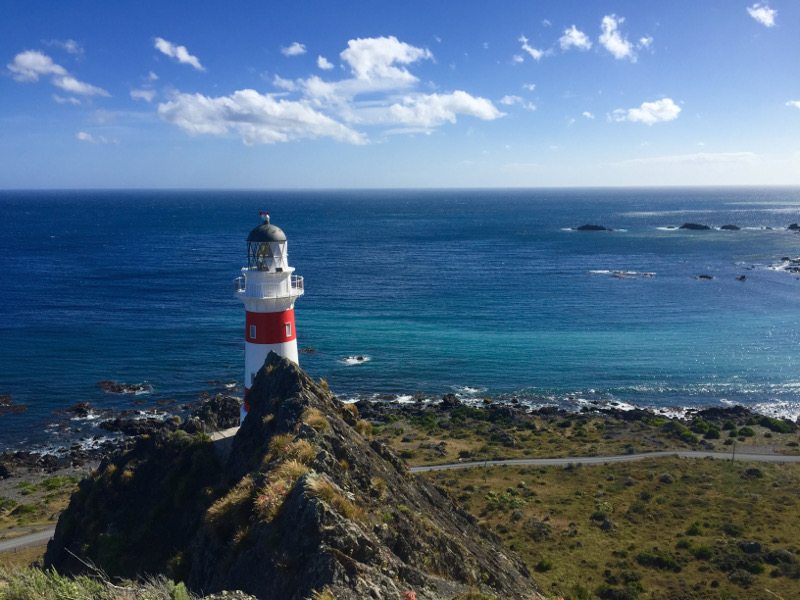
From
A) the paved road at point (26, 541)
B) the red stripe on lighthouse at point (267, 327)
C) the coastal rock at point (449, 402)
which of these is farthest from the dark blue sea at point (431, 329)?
the red stripe on lighthouse at point (267, 327)

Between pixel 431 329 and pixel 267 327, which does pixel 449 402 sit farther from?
pixel 267 327

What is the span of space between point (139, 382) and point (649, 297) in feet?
267

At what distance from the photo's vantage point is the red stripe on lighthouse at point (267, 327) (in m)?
26.3

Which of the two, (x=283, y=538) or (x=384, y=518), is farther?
(x=384, y=518)

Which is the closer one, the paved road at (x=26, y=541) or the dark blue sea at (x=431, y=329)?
the paved road at (x=26, y=541)

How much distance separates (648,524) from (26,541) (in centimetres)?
3555

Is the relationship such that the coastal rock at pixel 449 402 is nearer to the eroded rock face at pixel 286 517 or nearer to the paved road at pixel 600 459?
the paved road at pixel 600 459

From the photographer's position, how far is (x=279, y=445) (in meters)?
15.9

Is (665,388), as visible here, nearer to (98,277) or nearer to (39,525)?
(39,525)

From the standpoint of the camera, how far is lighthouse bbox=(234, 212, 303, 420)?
85.5 ft

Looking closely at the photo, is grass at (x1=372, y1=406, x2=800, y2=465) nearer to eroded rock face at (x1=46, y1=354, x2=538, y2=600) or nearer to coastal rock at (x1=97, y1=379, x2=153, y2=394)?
coastal rock at (x1=97, y1=379, x2=153, y2=394)

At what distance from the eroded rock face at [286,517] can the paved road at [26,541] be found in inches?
504

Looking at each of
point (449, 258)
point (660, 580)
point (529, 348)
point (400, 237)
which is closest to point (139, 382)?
point (529, 348)

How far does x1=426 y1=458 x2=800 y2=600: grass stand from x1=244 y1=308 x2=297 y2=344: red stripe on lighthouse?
1681cm
